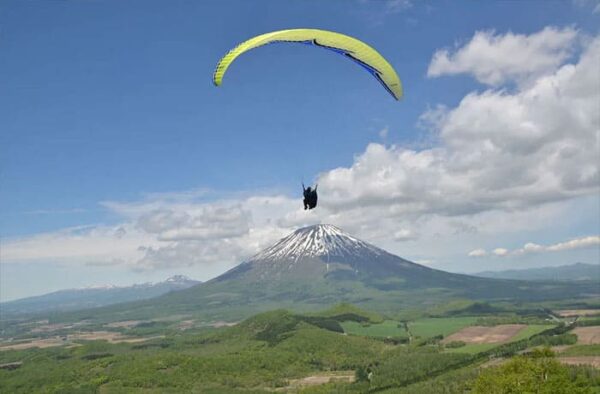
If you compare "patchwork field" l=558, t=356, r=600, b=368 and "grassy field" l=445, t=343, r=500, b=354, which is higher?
"patchwork field" l=558, t=356, r=600, b=368

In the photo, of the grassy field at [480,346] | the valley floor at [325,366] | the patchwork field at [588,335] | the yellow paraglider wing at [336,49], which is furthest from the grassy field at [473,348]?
the yellow paraglider wing at [336,49]

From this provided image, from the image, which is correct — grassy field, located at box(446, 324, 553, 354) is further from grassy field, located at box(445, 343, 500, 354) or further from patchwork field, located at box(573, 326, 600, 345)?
patchwork field, located at box(573, 326, 600, 345)

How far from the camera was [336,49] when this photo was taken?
104 ft

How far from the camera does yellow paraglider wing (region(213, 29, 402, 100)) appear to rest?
28.8m

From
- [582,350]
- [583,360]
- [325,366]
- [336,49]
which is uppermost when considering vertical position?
[336,49]

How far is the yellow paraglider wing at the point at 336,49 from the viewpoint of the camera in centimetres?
2881

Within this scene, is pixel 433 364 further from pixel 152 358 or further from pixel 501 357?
pixel 152 358

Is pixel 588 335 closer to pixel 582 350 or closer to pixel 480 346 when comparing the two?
pixel 582 350

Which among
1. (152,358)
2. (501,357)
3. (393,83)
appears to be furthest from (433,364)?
(393,83)

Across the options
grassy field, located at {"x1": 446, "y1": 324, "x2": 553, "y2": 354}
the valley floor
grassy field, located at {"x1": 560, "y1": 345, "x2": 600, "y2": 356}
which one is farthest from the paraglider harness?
grassy field, located at {"x1": 446, "y1": 324, "x2": 553, "y2": 354}

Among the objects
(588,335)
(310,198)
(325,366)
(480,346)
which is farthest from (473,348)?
(310,198)

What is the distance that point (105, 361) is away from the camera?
602 feet

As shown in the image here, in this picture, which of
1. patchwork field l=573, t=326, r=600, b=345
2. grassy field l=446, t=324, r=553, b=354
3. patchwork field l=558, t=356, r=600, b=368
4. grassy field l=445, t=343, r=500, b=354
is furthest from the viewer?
grassy field l=446, t=324, r=553, b=354

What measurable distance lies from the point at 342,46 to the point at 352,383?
122 metres
